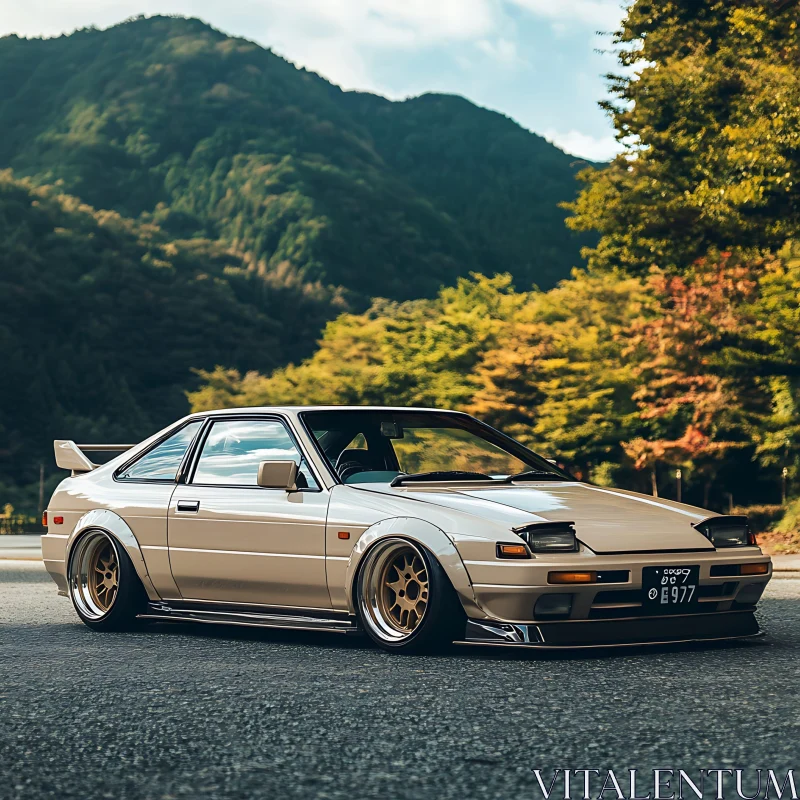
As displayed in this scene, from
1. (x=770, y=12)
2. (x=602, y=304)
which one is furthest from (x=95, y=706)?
(x=602, y=304)

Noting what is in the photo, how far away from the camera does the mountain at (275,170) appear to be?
470 feet

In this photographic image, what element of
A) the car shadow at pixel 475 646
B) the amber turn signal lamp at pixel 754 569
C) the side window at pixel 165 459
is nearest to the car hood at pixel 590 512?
the amber turn signal lamp at pixel 754 569

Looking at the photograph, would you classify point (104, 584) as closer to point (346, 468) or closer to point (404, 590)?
point (346, 468)

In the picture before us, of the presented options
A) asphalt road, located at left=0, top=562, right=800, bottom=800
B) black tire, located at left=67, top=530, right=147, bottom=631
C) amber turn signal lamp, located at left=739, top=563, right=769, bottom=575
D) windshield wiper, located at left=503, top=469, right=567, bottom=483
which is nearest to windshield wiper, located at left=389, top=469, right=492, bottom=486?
windshield wiper, located at left=503, top=469, right=567, bottom=483

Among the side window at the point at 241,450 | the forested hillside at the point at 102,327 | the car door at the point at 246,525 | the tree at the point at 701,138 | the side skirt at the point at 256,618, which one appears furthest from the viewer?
the forested hillside at the point at 102,327

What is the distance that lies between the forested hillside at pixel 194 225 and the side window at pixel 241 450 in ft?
252

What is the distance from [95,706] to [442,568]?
2158 millimetres

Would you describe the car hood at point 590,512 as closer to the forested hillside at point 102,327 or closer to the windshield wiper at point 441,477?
the windshield wiper at point 441,477

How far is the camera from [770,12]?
2247cm

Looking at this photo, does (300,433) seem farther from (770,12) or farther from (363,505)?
(770,12)

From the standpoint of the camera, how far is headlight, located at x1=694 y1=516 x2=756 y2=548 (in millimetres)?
8039

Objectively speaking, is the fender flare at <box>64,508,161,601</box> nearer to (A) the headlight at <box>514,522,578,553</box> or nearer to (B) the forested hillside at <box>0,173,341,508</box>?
(A) the headlight at <box>514,522,578,553</box>

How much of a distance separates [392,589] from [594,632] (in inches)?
46.3

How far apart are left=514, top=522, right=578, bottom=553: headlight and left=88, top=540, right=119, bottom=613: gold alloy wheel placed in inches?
130
